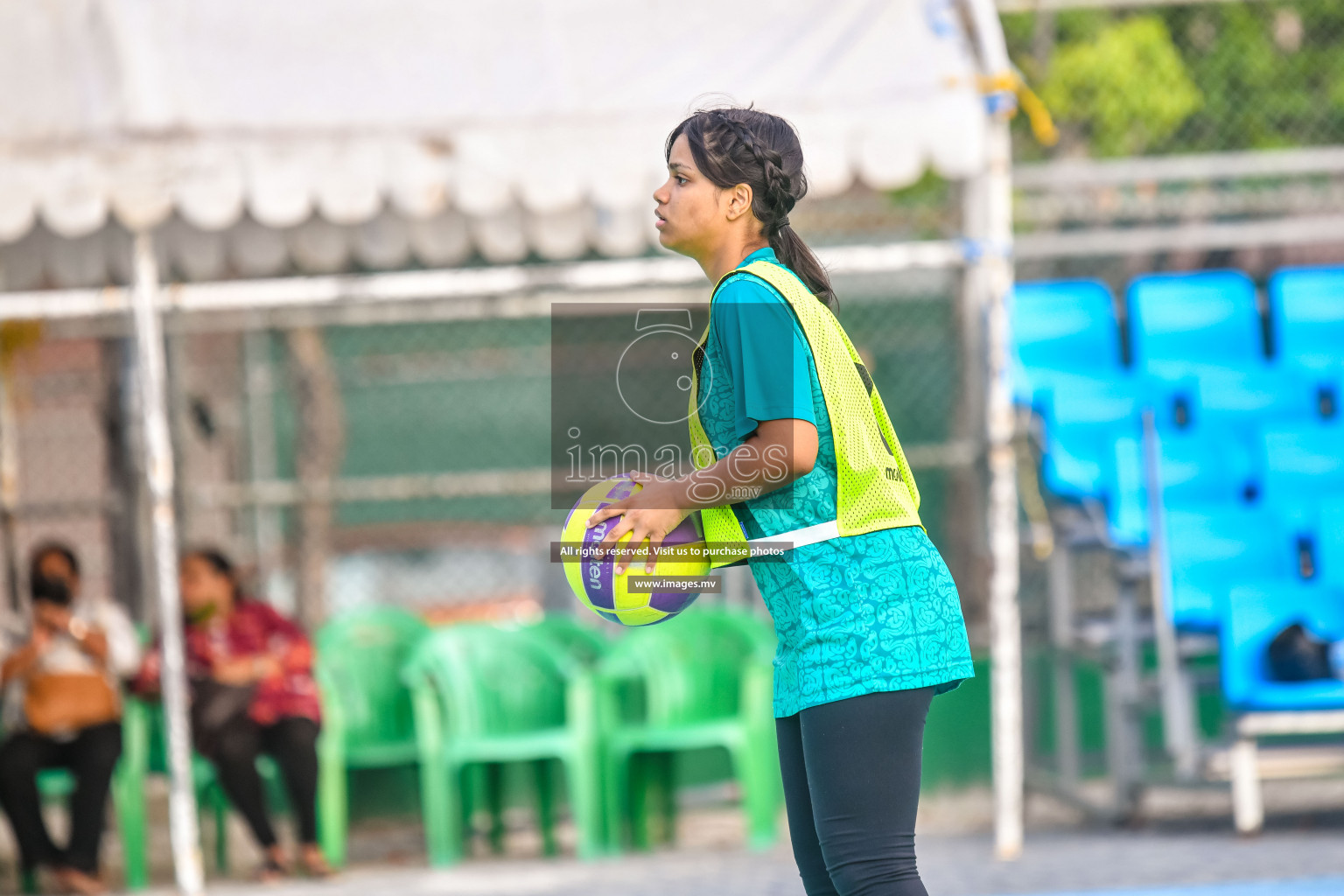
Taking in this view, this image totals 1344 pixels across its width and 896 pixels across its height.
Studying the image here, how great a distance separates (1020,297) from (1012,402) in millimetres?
506

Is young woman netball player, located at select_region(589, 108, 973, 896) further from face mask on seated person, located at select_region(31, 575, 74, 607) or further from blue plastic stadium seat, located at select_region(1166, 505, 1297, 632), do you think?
face mask on seated person, located at select_region(31, 575, 74, 607)

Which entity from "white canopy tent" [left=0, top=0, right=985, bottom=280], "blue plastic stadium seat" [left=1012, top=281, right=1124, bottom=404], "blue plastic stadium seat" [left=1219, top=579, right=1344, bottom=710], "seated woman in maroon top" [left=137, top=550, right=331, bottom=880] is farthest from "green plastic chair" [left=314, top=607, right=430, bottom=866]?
"blue plastic stadium seat" [left=1219, top=579, right=1344, bottom=710]

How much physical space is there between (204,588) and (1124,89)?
5.68 m

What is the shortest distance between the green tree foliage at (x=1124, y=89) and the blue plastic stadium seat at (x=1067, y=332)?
2.07 m

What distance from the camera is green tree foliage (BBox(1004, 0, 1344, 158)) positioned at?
908 cm

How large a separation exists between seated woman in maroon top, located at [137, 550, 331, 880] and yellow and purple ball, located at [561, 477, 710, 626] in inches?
158

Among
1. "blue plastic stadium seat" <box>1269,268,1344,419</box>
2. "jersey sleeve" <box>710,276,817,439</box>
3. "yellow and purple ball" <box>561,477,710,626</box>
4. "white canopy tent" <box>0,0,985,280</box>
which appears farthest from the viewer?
"blue plastic stadium seat" <box>1269,268,1344,419</box>

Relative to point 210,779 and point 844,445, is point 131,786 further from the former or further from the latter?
point 844,445

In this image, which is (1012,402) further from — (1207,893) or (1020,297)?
(1207,893)

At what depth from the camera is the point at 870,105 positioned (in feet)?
19.4

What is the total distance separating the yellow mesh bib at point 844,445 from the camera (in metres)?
2.68

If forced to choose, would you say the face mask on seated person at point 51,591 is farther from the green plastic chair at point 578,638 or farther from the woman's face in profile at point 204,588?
the green plastic chair at point 578,638

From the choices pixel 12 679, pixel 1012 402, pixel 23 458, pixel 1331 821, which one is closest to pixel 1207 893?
pixel 1331 821

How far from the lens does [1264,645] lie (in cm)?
628
